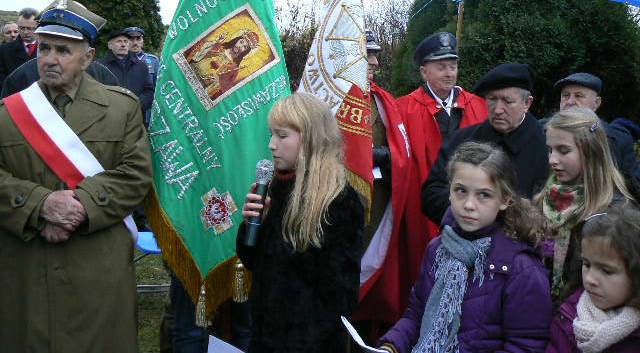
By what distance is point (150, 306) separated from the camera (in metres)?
6.27

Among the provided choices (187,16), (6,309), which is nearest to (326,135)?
(187,16)

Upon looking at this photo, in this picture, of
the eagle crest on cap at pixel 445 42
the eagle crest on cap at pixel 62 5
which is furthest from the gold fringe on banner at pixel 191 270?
the eagle crest on cap at pixel 445 42

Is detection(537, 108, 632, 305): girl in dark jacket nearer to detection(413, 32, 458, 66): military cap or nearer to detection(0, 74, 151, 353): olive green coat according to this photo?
detection(413, 32, 458, 66): military cap

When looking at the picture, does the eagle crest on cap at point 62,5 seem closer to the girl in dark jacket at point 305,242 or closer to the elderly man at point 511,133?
the girl in dark jacket at point 305,242

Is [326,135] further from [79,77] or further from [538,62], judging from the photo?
[538,62]

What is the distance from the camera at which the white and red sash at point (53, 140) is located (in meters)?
3.36

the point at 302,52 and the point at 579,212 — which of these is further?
the point at 302,52

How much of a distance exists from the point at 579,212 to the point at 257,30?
5.81 feet

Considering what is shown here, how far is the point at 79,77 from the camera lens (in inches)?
140

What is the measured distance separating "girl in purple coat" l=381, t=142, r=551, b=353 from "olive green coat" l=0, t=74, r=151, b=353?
133 cm

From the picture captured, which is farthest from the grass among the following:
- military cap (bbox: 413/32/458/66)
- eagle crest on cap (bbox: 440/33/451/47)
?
eagle crest on cap (bbox: 440/33/451/47)

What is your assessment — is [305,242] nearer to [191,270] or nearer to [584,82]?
[191,270]

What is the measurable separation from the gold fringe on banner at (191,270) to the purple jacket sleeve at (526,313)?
1.50 m

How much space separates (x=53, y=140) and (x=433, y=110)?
2.26 m
